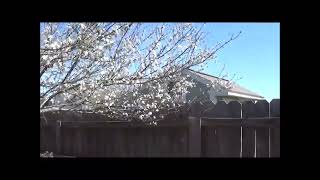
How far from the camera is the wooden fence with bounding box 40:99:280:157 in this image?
433 cm

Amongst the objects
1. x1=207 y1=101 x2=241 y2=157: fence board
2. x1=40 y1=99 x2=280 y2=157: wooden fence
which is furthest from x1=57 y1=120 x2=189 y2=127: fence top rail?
x1=207 y1=101 x2=241 y2=157: fence board

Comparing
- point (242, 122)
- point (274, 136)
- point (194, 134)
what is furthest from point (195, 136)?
point (274, 136)

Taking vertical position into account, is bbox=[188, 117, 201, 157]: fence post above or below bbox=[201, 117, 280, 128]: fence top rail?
below

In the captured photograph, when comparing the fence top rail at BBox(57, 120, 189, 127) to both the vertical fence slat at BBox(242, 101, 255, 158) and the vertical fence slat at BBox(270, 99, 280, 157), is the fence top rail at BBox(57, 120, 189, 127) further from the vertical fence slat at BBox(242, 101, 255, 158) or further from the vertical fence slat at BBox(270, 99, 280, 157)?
the vertical fence slat at BBox(270, 99, 280, 157)

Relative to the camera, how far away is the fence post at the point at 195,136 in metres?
4.38

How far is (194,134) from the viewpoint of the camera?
14.5 feet

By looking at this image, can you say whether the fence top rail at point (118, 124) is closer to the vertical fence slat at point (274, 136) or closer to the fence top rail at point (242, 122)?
the fence top rail at point (242, 122)

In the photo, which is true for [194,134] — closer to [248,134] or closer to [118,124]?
[248,134]

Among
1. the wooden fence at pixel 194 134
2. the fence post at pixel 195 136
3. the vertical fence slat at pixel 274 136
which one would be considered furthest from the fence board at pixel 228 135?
the vertical fence slat at pixel 274 136

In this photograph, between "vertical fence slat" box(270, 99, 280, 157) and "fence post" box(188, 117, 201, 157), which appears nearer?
"vertical fence slat" box(270, 99, 280, 157)

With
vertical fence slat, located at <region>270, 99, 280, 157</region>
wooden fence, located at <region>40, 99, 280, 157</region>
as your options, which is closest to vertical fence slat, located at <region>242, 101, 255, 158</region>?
wooden fence, located at <region>40, 99, 280, 157</region>

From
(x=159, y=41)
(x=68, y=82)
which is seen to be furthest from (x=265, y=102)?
(x=68, y=82)
